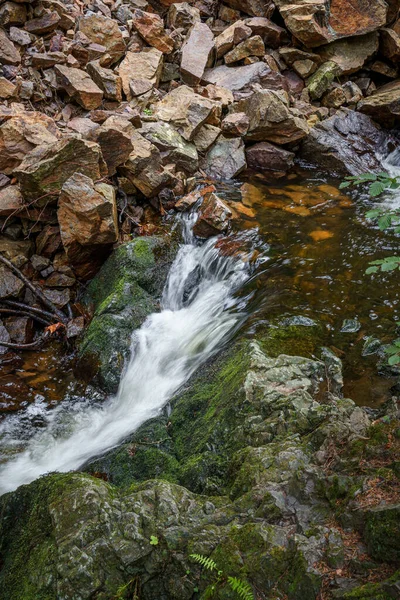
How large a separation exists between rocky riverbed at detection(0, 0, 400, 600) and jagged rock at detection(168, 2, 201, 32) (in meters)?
0.06

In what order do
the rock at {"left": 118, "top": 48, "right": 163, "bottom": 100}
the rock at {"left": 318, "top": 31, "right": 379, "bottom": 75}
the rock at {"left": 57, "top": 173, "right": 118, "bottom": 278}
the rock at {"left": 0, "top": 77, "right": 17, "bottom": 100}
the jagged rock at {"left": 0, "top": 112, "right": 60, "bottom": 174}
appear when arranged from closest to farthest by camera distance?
1. the rock at {"left": 57, "top": 173, "right": 118, "bottom": 278}
2. the jagged rock at {"left": 0, "top": 112, "right": 60, "bottom": 174}
3. the rock at {"left": 0, "top": 77, "right": 17, "bottom": 100}
4. the rock at {"left": 118, "top": 48, "right": 163, "bottom": 100}
5. the rock at {"left": 318, "top": 31, "right": 379, "bottom": 75}

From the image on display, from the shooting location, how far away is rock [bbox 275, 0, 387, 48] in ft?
35.9

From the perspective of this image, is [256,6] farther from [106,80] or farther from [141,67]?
[106,80]

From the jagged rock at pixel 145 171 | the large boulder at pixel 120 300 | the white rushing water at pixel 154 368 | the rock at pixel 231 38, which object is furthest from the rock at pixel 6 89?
the rock at pixel 231 38

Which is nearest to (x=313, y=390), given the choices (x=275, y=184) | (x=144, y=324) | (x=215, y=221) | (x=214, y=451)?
(x=214, y=451)

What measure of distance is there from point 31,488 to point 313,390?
2.21m

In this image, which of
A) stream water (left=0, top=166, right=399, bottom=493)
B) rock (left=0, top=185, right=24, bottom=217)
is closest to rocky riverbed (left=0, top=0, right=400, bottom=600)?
rock (left=0, top=185, right=24, bottom=217)

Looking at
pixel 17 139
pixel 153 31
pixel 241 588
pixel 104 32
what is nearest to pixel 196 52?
pixel 153 31

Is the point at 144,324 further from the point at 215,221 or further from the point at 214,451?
the point at 214,451

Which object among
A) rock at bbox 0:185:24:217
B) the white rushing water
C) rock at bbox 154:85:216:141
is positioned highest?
rock at bbox 0:185:24:217

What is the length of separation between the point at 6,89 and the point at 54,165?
2.65 metres

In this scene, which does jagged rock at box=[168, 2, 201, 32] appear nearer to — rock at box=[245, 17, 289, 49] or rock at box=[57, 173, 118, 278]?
rock at box=[245, 17, 289, 49]

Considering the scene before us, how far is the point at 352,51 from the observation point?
11.4 m

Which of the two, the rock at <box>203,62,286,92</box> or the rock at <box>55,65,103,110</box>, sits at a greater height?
the rock at <box>55,65,103,110</box>
